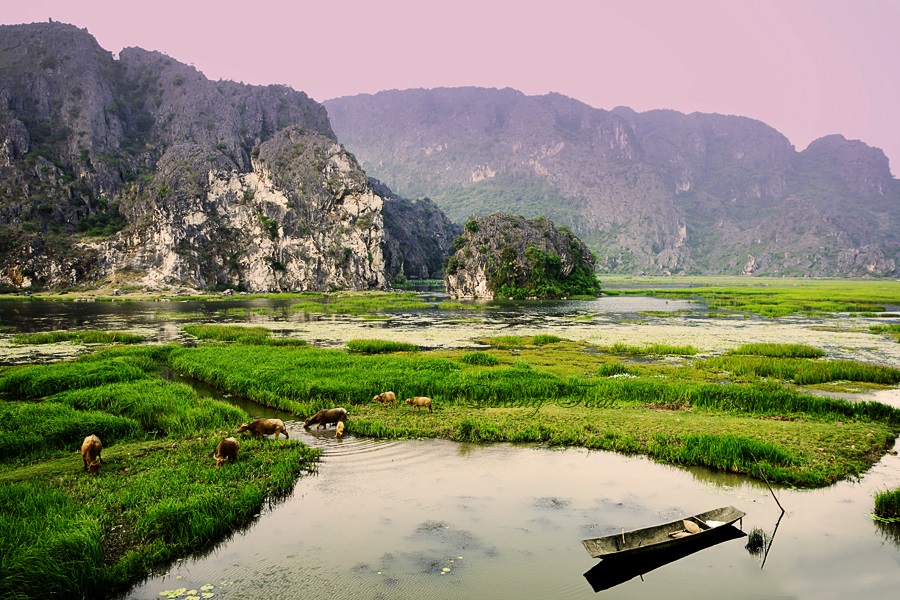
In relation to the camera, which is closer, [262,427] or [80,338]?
[262,427]

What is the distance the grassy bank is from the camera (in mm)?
8320

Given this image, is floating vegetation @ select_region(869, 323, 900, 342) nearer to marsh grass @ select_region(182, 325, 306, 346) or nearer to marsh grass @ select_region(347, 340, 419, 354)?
marsh grass @ select_region(347, 340, 419, 354)

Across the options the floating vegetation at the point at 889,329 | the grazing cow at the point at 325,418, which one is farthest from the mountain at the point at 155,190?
the grazing cow at the point at 325,418

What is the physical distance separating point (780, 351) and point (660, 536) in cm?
2922

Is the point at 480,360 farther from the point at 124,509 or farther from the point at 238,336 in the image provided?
the point at 238,336

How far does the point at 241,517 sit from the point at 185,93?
681 ft

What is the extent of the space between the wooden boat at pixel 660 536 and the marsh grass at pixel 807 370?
18.5 m

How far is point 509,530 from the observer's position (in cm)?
1084

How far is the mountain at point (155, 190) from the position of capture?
125062 mm

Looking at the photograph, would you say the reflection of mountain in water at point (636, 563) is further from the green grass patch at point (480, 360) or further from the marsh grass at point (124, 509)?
the green grass patch at point (480, 360)

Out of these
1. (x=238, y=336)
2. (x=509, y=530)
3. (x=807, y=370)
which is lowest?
(x=807, y=370)

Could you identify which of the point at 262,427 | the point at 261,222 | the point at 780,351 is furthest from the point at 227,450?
the point at 261,222

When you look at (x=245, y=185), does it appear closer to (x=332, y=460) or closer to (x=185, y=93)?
(x=185, y=93)

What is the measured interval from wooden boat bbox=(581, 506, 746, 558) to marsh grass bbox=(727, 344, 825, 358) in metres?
26.4
